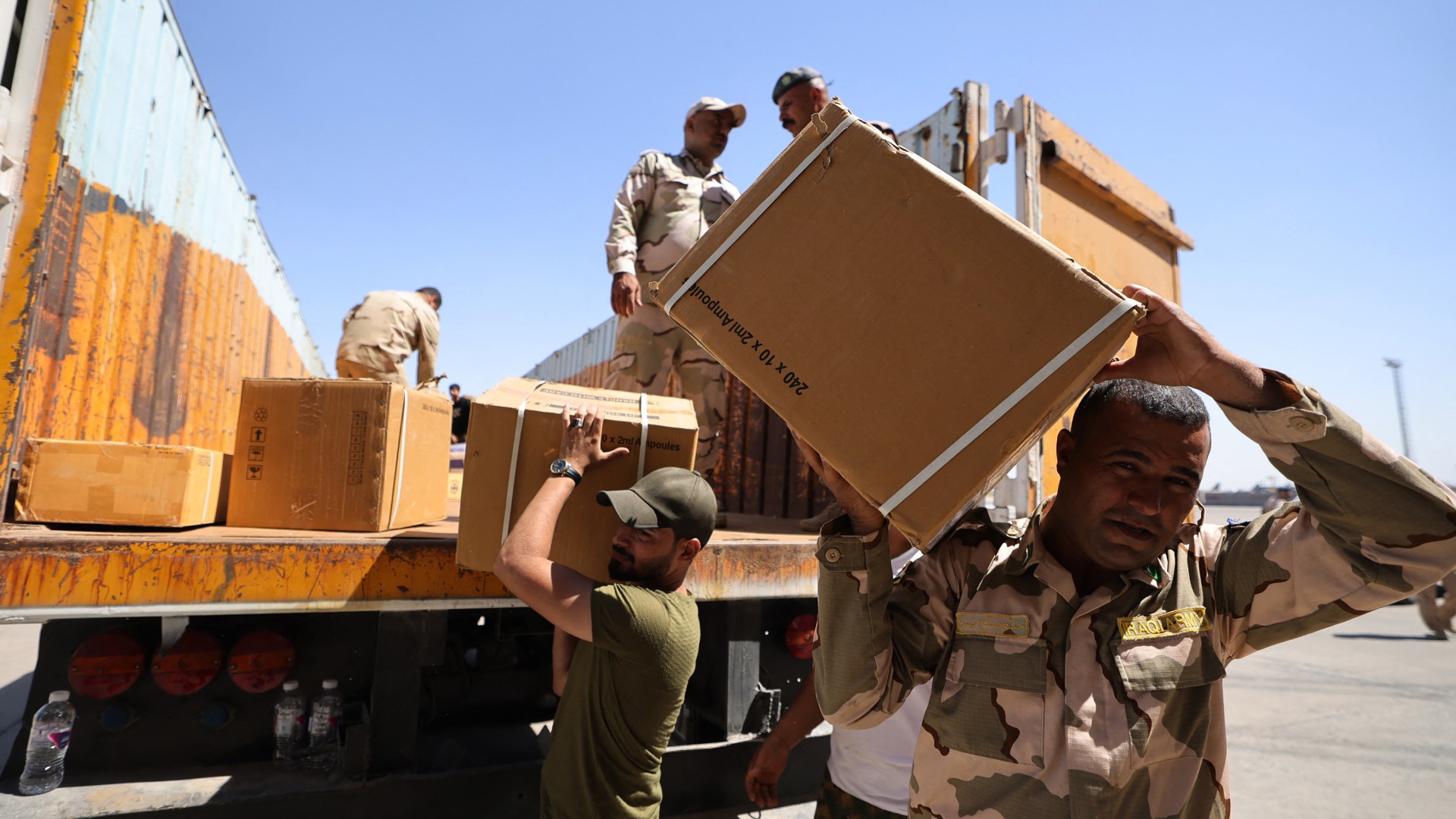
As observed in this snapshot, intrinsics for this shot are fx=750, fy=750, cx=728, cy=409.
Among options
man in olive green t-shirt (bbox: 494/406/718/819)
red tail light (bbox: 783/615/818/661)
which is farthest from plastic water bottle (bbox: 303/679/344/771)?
red tail light (bbox: 783/615/818/661)

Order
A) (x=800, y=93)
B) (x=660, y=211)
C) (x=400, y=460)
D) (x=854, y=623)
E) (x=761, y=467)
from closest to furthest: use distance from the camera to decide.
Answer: (x=854, y=623) < (x=400, y=460) < (x=800, y=93) < (x=660, y=211) < (x=761, y=467)

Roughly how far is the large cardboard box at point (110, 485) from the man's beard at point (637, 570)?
3.37 ft

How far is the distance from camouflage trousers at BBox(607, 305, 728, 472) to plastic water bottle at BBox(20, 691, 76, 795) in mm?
1939

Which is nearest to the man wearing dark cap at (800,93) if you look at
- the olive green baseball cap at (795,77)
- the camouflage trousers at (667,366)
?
the olive green baseball cap at (795,77)

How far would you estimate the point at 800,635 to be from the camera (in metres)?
2.55

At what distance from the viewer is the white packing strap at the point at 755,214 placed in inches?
44.0

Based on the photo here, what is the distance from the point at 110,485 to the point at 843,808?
1855 mm

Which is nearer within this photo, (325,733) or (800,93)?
(325,733)

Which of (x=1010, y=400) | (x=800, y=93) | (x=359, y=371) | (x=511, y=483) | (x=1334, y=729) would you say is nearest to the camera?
(x=1010, y=400)

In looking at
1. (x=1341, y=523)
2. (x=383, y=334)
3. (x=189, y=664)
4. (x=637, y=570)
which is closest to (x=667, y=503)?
(x=637, y=570)

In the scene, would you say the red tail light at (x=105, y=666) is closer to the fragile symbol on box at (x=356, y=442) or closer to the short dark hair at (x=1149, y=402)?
the fragile symbol on box at (x=356, y=442)

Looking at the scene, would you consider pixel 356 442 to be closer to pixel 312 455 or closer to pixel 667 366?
pixel 312 455

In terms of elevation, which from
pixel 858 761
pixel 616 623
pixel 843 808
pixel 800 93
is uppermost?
pixel 800 93

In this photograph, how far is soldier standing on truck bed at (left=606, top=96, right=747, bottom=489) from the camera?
3057 millimetres
